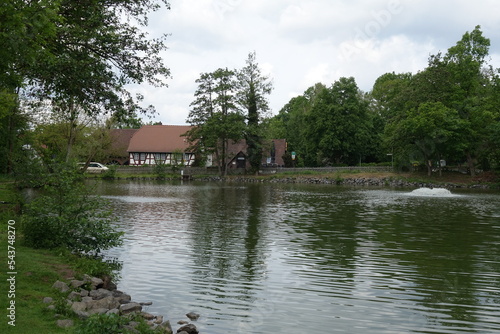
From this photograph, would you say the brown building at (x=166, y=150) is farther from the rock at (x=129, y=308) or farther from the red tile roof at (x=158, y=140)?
the rock at (x=129, y=308)

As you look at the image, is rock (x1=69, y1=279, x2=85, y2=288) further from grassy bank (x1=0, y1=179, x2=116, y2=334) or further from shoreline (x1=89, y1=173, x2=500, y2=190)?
shoreline (x1=89, y1=173, x2=500, y2=190)

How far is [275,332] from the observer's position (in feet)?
25.3

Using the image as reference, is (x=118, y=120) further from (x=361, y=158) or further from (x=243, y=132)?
(x=361, y=158)

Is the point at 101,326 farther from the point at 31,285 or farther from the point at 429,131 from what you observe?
the point at 429,131

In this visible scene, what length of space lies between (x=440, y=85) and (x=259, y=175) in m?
28.6

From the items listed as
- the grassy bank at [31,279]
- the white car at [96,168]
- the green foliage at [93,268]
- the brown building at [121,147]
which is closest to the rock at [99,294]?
the grassy bank at [31,279]

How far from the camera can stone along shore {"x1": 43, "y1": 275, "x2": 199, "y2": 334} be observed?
6973mm

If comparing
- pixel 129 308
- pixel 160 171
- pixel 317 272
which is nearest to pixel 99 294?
pixel 129 308

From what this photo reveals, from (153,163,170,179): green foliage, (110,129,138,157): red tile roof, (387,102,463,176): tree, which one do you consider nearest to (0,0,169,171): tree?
(387,102,463,176): tree

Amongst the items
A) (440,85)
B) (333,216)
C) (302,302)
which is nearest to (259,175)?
(440,85)

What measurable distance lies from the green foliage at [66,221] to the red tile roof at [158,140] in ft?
213

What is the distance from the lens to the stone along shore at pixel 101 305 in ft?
22.9

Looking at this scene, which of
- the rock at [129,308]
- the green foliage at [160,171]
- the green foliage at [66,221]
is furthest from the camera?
the green foliage at [160,171]

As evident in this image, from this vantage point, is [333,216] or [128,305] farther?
[333,216]
